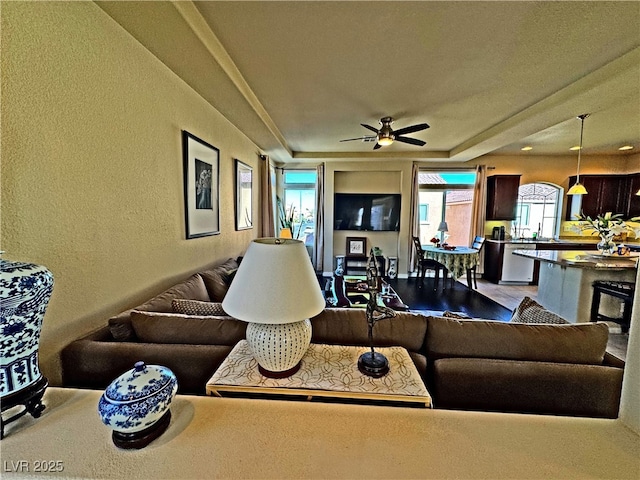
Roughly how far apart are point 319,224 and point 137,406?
5574 millimetres

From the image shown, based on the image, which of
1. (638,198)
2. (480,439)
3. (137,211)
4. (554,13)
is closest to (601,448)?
(480,439)

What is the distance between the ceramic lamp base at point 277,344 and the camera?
1100 mm

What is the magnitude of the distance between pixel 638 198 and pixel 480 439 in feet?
24.2

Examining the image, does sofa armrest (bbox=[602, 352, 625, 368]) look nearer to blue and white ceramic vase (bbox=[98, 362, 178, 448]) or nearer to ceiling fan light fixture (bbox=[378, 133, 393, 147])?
blue and white ceramic vase (bbox=[98, 362, 178, 448])

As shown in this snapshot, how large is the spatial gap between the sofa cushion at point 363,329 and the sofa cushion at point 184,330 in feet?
1.39

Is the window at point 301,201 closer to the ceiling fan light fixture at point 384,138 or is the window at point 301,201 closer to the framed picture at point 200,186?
the ceiling fan light fixture at point 384,138

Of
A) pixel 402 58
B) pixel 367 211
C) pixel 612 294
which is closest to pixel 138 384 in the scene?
pixel 402 58

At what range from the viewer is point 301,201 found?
6449 mm

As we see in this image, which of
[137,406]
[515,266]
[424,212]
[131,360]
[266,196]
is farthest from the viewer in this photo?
[424,212]

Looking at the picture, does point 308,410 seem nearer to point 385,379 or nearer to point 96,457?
point 385,379

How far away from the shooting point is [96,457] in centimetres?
70

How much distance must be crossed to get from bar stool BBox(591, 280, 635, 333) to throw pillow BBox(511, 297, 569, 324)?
2189mm

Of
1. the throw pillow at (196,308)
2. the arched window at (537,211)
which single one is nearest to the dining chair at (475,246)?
the arched window at (537,211)

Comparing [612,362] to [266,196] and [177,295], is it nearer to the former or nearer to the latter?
[177,295]
